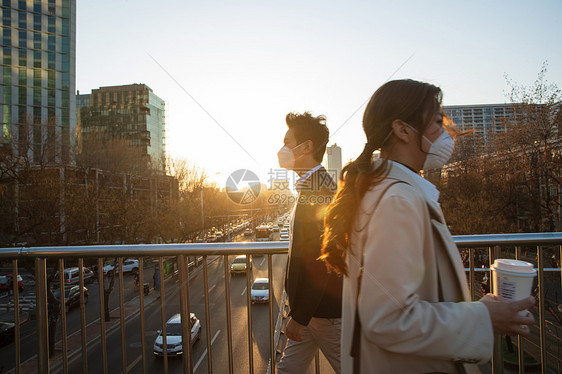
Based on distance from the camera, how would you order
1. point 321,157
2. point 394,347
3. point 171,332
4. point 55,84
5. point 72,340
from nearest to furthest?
point 394,347, point 171,332, point 321,157, point 72,340, point 55,84

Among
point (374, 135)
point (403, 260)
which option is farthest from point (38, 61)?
point (403, 260)

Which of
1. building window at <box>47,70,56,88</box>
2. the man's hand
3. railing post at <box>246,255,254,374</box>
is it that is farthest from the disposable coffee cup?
building window at <box>47,70,56,88</box>

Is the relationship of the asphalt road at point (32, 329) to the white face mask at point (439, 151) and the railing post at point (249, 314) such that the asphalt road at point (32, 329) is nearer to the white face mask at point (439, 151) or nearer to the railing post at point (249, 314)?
the railing post at point (249, 314)

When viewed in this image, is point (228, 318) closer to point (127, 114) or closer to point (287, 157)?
point (287, 157)

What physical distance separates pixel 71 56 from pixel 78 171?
149 ft

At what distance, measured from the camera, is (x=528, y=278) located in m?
1.10

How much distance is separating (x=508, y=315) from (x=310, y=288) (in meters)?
1.04

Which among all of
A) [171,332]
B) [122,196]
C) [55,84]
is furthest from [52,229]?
[55,84]

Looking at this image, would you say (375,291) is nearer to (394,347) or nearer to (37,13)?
(394,347)

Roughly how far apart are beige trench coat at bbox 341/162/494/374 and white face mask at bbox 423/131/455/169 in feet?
0.88

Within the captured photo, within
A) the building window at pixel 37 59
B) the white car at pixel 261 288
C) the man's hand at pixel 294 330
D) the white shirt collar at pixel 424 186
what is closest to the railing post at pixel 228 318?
the man's hand at pixel 294 330

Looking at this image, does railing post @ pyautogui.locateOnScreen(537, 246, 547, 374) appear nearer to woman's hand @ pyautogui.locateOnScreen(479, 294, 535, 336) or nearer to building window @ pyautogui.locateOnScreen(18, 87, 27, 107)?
woman's hand @ pyautogui.locateOnScreen(479, 294, 535, 336)

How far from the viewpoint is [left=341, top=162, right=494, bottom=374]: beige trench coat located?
98cm

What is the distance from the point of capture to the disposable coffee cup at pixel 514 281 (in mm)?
1103
